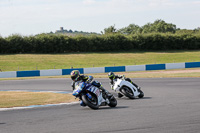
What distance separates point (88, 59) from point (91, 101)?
43.9 m

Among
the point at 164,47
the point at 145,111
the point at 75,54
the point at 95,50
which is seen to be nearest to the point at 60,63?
the point at 75,54

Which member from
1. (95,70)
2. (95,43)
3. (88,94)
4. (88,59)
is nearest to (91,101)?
(88,94)

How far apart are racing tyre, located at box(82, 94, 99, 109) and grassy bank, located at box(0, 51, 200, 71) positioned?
37.0 m

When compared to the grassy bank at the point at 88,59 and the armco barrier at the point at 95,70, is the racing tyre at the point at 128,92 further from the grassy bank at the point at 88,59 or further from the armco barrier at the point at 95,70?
the grassy bank at the point at 88,59

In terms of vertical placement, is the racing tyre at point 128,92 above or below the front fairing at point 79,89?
below

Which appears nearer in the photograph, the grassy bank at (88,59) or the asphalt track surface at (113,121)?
the asphalt track surface at (113,121)

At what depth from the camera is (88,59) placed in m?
54.5

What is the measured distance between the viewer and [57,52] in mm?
59375

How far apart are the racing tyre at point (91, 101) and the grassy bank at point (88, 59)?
37022 millimetres

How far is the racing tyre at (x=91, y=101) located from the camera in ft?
34.1

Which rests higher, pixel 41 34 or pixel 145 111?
pixel 41 34

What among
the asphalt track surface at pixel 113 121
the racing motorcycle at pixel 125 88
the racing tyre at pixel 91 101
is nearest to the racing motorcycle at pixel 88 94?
the racing tyre at pixel 91 101

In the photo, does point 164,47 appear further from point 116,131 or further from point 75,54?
point 116,131

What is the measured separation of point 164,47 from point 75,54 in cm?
1736
